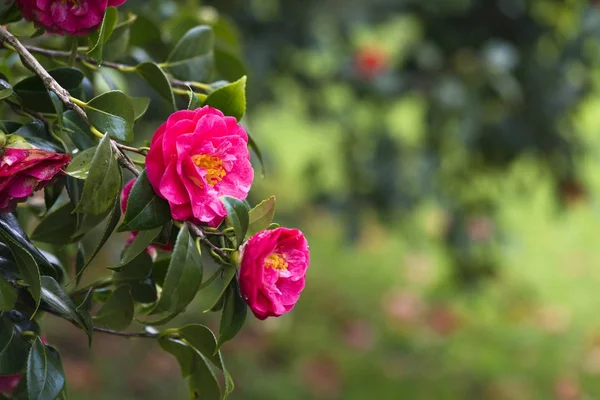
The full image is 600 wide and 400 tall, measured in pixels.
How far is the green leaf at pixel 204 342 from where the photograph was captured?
2.24 ft

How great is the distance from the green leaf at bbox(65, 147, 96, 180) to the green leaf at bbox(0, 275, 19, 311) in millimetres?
99

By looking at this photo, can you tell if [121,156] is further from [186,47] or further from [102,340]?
[102,340]

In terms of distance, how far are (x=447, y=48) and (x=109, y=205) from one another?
5.96ft

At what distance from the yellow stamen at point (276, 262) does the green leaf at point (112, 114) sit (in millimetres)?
149

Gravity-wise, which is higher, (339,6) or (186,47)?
(186,47)

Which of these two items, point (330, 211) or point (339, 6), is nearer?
point (339, 6)

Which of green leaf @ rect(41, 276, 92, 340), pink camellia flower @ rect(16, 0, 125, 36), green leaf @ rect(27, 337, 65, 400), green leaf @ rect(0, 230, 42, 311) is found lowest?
green leaf @ rect(27, 337, 65, 400)

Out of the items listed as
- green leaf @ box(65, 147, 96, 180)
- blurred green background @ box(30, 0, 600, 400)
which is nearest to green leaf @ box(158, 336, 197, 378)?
green leaf @ box(65, 147, 96, 180)

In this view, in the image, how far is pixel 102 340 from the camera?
9.91 feet

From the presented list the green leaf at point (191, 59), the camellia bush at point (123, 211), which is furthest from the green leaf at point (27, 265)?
the green leaf at point (191, 59)

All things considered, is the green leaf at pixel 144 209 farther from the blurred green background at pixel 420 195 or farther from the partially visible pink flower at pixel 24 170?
the blurred green background at pixel 420 195

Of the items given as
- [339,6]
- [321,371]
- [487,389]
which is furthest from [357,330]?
[339,6]

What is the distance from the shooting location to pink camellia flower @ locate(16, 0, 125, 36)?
2.16 feet

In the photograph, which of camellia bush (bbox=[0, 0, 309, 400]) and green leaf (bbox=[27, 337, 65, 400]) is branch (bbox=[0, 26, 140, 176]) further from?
green leaf (bbox=[27, 337, 65, 400])
